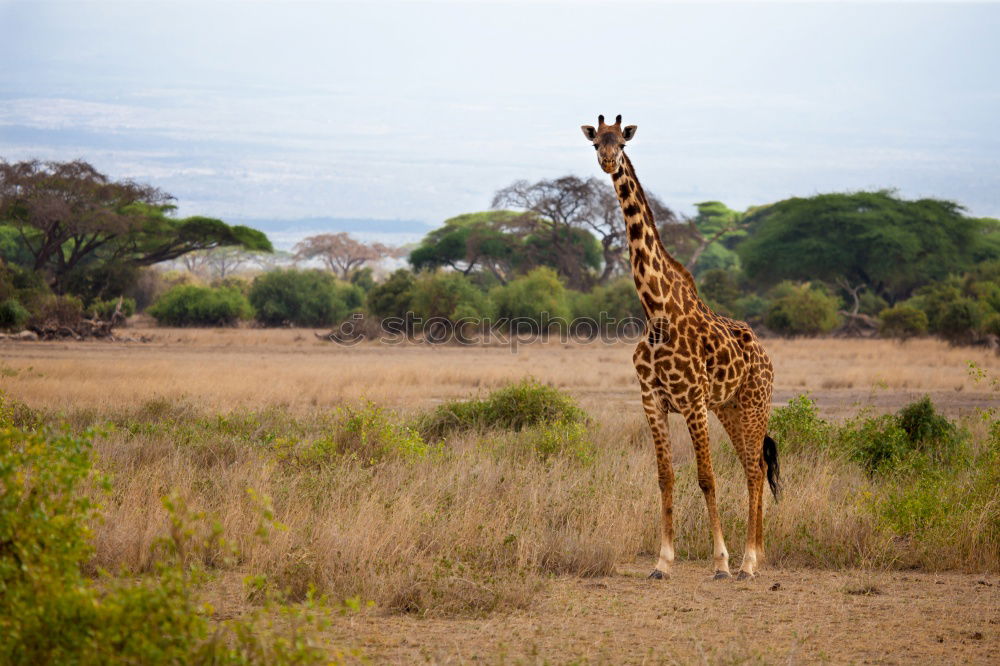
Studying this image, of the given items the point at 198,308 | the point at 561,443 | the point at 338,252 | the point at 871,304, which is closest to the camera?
the point at 561,443

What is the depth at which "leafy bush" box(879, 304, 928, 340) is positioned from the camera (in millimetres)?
31641

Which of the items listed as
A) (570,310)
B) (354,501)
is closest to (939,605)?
(354,501)

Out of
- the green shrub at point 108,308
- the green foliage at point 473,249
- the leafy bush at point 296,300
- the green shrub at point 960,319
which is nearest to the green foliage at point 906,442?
the green shrub at point 960,319

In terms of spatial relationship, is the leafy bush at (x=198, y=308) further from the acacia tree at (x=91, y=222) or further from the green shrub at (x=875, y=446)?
the green shrub at (x=875, y=446)

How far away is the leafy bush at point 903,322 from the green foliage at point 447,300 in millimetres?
12754

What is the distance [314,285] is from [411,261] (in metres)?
9.04

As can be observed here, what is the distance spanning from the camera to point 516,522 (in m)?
7.60

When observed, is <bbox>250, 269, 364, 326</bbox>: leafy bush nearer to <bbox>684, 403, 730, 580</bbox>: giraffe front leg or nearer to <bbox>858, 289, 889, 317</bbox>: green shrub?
<bbox>858, 289, 889, 317</bbox>: green shrub

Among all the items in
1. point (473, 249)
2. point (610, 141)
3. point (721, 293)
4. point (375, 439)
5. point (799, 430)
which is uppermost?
point (473, 249)

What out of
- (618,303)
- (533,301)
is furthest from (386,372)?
(618,303)

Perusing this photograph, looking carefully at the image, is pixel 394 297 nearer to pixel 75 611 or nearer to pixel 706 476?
pixel 706 476

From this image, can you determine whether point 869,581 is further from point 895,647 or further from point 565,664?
point 565,664

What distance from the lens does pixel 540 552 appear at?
7.14 meters

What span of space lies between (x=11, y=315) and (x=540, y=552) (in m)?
26.6
